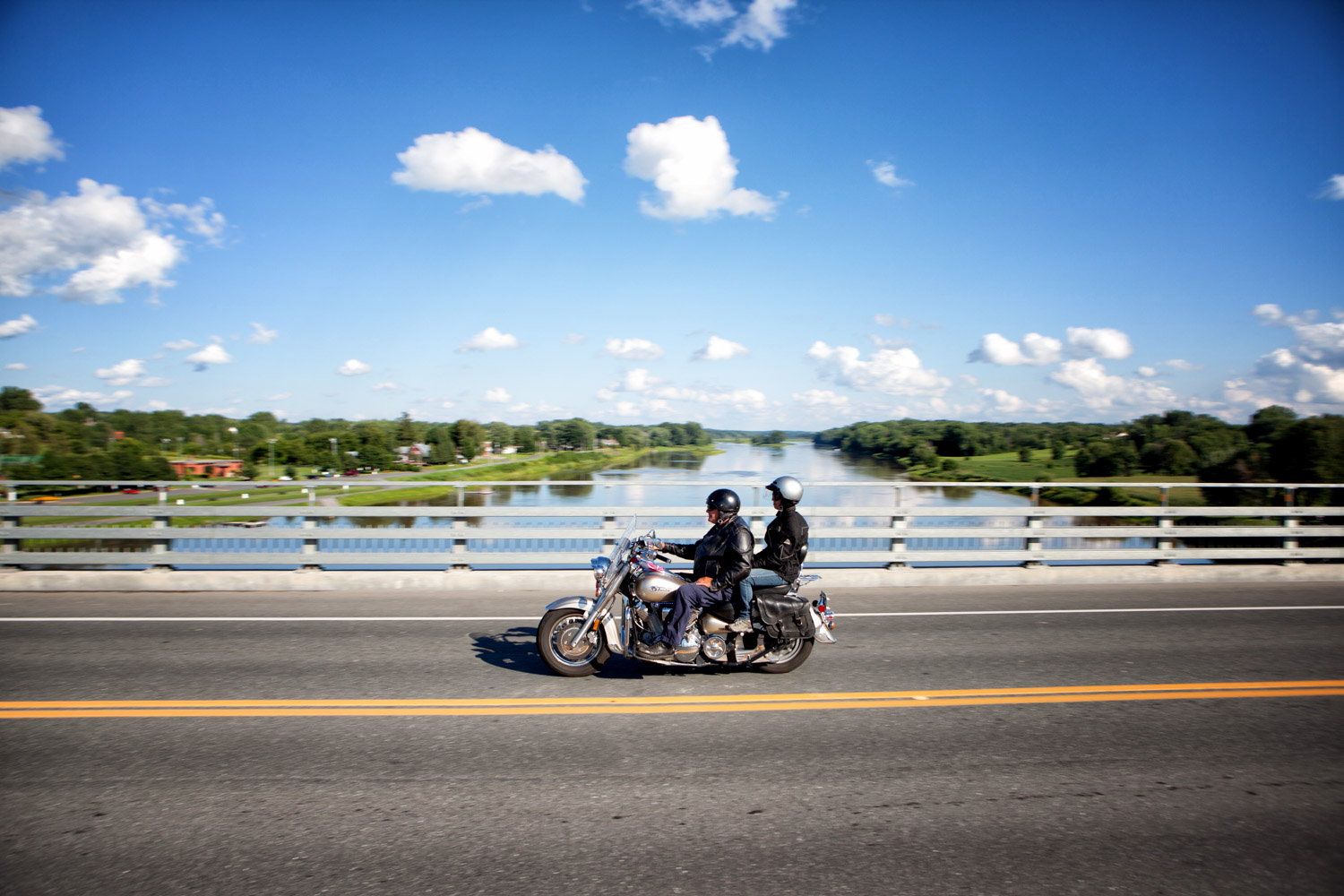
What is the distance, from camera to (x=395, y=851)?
3.20 m

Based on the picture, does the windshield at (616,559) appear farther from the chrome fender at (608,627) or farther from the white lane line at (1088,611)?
the white lane line at (1088,611)

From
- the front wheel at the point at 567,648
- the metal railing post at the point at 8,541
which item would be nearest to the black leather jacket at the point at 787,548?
the front wheel at the point at 567,648

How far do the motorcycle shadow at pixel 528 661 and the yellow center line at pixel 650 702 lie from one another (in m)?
0.64

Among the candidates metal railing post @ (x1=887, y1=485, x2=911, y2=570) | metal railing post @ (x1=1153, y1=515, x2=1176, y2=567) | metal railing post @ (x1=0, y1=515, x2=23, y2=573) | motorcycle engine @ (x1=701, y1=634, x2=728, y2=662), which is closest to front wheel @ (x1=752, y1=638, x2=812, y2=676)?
motorcycle engine @ (x1=701, y1=634, x2=728, y2=662)

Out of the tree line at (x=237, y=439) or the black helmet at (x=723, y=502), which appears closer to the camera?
the black helmet at (x=723, y=502)

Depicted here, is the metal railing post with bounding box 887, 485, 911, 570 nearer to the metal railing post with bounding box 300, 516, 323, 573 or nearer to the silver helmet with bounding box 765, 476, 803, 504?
the silver helmet with bounding box 765, 476, 803, 504

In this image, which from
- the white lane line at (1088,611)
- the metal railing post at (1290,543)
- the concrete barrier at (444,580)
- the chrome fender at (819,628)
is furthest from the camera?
the metal railing post at (1290,543)

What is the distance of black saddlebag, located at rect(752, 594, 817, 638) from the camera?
5.83 m

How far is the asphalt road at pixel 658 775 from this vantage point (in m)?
3.10

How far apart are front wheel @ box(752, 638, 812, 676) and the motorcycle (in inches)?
2.8

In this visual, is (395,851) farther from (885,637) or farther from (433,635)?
(885,637)

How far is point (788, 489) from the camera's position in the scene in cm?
616

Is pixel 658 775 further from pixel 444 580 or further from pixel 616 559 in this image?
pixel 444 580

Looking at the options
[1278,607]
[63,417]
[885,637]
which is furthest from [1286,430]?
[63,417]
